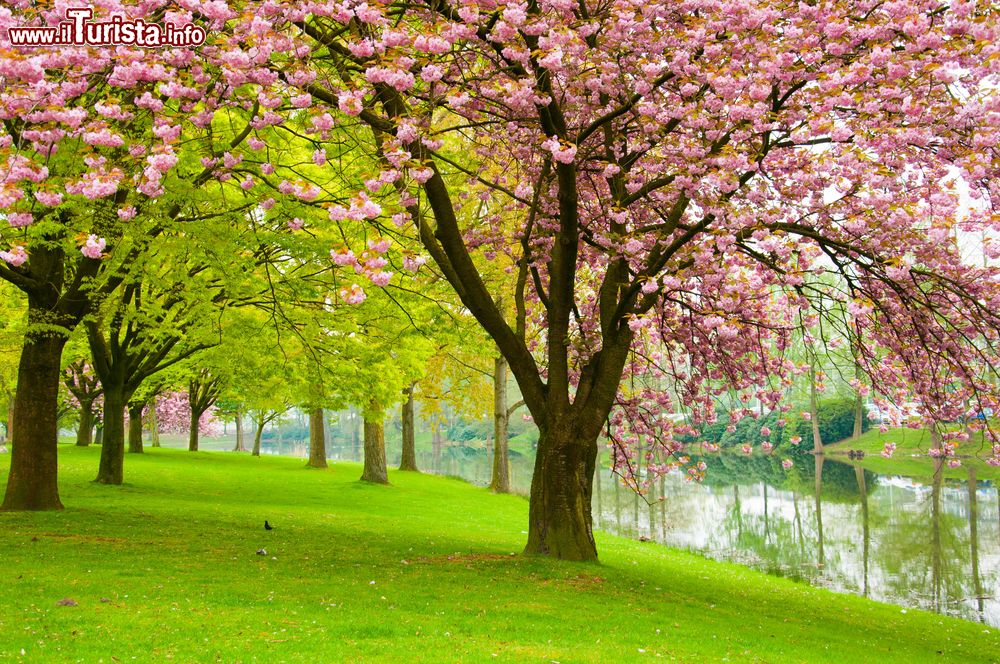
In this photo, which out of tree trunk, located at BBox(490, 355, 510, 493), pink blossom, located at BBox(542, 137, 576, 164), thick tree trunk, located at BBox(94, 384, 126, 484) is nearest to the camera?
pink blossom, located at BBox(542, 137, 576, 164)

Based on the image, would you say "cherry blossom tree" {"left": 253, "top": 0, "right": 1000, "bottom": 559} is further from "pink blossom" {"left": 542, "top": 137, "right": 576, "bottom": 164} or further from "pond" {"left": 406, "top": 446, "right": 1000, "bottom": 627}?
"pond" {"left": 406, "top": 446, "right": 1000, "bottom": 627}

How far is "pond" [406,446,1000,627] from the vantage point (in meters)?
17.7

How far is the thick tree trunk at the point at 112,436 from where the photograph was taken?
21469 millimetres

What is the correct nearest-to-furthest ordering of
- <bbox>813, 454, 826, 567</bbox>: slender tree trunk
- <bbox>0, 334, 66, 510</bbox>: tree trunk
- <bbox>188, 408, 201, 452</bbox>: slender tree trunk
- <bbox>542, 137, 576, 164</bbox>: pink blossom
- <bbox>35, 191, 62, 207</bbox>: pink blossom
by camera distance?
<bbox>35, 191, 62, 207</bbox>: pink blossom, <bbox>542, 137, 576, 164</bbox>: pink blossom, <bbox>0, 334, 66, 510</bbox>: tree trunk, <bbox>813, 454, 826, 567</bbox>: slender tree trunk, <bbox>188, 408, 201, 452</bbox>: slender tree trunk

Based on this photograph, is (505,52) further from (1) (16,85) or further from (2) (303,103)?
(1) (16,85)

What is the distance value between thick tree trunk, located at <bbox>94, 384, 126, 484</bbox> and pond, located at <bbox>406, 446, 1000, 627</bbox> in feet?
48.7

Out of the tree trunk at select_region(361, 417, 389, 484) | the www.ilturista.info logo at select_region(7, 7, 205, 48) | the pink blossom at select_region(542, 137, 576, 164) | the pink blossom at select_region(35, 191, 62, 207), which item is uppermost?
the www.ilturista.info logo at select_region(7, 7, 205, 48)

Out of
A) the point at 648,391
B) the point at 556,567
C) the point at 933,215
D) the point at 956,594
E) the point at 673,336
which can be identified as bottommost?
the point at 956,594

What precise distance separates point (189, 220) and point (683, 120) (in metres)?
8.40

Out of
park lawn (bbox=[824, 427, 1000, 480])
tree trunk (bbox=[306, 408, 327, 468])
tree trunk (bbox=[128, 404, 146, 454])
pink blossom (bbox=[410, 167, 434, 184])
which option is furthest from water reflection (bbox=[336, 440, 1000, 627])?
tree trunk (bbox=[128, 404, 146, 454])

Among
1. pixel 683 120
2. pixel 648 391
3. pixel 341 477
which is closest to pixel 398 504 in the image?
pixel 341 477

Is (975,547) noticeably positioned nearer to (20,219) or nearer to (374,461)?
(374,461)

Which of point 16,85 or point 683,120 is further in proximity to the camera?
point 683,120

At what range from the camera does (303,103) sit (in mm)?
8000
